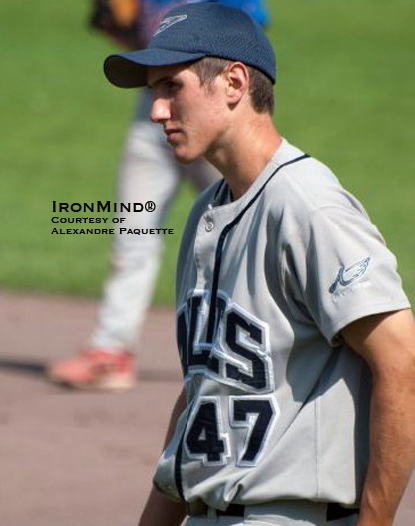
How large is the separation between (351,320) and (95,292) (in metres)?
6.71

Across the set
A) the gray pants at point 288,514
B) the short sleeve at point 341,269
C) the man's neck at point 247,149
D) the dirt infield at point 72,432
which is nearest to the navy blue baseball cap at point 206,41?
the man's neck at point 247,149

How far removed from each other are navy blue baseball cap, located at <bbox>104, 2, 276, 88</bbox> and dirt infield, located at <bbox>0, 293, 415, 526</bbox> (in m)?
2.54

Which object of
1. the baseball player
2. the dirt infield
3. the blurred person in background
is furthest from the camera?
the blurred person in background

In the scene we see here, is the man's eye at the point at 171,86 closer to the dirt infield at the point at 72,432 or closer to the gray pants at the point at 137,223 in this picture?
the dirt infield at the point at 72,432

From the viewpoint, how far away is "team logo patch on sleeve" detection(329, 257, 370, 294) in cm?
288

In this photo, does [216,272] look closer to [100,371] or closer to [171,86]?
[171,86]

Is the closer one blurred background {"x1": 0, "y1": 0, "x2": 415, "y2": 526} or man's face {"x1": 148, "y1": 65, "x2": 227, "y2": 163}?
man's face {"x1": 148, "y1": 65, "x2": 227, "y2": 163}

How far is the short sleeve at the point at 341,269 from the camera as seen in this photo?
9.43ft

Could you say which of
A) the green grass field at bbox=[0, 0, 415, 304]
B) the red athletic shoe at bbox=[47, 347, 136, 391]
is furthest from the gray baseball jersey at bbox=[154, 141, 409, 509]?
the green grass field at bbox=[0, 0, 415, 304]

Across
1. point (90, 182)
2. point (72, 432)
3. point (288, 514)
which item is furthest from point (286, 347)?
point (90, 182)

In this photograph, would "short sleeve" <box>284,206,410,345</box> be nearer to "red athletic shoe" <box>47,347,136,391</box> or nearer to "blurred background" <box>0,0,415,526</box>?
"blurred background" <box>0,0,415,526</box>

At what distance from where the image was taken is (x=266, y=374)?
119 inches

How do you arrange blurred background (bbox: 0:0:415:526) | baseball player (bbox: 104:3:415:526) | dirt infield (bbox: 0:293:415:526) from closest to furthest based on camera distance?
baseball player (bbox: 104:3:415:526), dirt infield (bbox: 0:293:415:526), blurred background (bbox: 0:0:415:526)

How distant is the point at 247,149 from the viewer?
3133 millimetres
